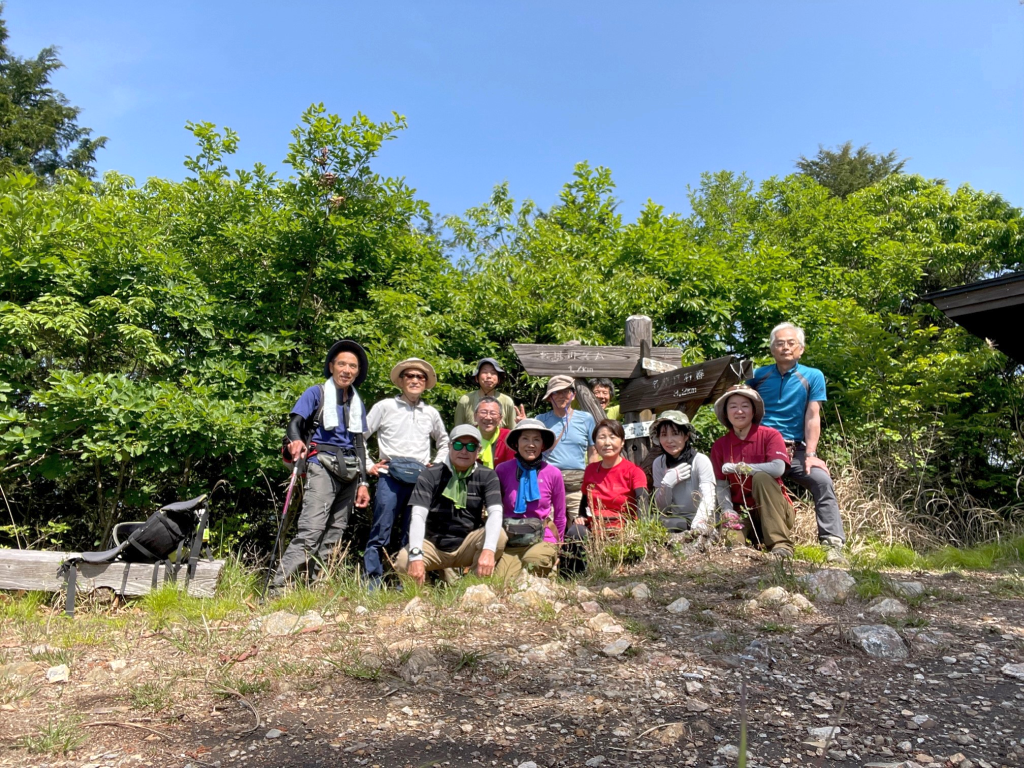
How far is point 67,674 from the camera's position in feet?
11.1

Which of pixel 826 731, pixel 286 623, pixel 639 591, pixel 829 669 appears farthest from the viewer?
pixel 639 591

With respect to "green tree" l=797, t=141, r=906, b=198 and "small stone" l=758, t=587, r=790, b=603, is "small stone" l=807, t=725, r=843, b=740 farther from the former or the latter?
"green tree" l=797, t=141, r=906, b=198

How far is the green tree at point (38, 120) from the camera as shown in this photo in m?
25.1

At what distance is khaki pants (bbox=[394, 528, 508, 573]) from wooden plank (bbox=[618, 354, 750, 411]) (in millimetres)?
2331

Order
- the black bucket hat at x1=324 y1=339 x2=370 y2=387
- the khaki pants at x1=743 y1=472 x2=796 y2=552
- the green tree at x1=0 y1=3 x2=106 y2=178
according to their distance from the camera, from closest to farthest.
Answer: the khaki pants at x1=743 y1=472 x2=796 y2=552 → the black bucket hat at x1=324 y1=339 x2=370 y2=387 → the green tree at x1=0 y1=3 x2=106 y2=178

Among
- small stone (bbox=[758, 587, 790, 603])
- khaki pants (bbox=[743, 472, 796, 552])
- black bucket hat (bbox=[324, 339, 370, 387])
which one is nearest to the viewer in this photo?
small stone (bbox=[758, 587, 790, 603])

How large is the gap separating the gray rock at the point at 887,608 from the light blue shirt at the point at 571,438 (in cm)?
287

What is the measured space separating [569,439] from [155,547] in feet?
11.0

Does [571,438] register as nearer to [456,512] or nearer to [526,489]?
[526,489]

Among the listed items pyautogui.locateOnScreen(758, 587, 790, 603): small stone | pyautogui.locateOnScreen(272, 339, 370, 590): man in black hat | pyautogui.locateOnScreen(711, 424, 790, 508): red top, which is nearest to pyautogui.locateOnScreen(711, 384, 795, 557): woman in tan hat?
pyautogui.locateOnScreen(711, 424, 790, 508): red top

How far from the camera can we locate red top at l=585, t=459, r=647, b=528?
586 cm

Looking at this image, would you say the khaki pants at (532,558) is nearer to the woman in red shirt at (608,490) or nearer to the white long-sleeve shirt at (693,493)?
the woman in red shirt at (608,490)

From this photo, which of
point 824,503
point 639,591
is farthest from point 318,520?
point 824,503

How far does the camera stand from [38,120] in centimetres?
2575
